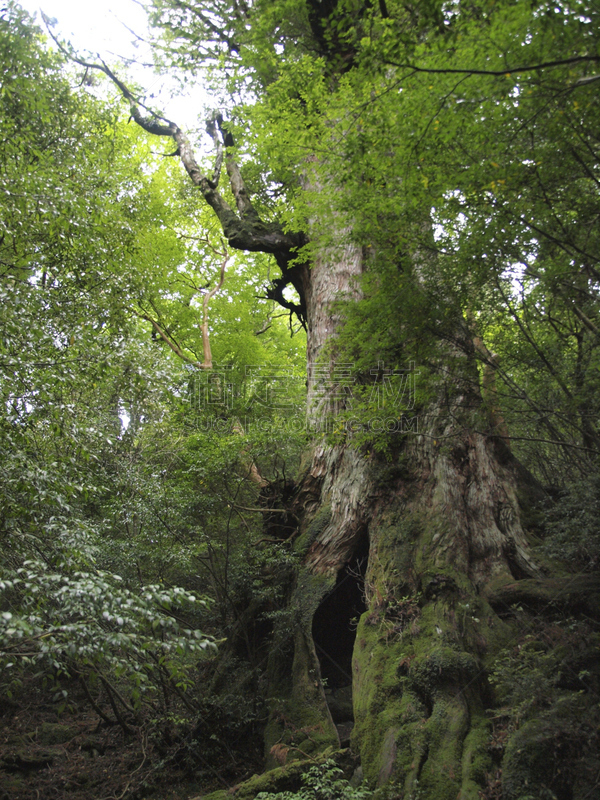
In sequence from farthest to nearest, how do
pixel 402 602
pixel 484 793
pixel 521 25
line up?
pixel 402 602
pixel 484 793
pixel 521 25

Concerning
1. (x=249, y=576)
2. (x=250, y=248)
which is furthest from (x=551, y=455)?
(x=250, y=248)

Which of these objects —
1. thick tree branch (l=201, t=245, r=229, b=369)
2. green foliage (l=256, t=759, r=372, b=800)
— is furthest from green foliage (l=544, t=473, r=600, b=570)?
thick tree branch (l=201, t=245, r=229, b=369)

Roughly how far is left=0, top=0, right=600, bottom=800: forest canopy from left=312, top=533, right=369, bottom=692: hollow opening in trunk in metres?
0.04

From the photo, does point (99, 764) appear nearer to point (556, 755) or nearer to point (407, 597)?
point (407, 597)

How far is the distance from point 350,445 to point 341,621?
113 inches

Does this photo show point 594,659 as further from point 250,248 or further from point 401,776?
point 250,248

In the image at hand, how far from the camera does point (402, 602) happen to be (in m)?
5.34

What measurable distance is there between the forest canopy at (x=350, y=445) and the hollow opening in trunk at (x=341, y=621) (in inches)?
1.7

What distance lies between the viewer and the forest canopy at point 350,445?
330cm

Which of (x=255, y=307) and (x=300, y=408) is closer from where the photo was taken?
(x=300, y=408)

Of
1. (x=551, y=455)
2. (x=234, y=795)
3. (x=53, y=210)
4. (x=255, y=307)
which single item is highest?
(x=255, y=307)

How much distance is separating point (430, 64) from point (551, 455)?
20.0ft

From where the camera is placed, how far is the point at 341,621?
287 inches

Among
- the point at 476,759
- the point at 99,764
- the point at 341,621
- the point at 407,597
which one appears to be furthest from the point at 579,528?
the point at 99,764
